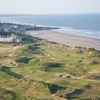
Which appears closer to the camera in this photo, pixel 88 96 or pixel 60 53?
pixel 88 96

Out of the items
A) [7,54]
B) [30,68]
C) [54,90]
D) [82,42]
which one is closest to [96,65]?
[30,68]

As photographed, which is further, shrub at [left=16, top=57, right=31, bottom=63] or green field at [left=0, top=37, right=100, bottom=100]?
shrub at [left=16, top=57, right=31, bottom=63]

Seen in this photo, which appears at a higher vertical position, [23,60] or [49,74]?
[23,60]

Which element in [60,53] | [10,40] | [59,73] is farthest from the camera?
A: [10,40]

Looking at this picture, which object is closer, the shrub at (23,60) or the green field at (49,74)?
the green field at (49,74)

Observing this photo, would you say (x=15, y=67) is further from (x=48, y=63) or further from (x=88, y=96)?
(x=88, y=96)

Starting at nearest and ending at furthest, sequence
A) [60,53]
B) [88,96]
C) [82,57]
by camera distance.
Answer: [88,96] → [82,57] → [60,53]

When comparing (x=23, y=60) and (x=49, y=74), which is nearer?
(x=49, y=74)
